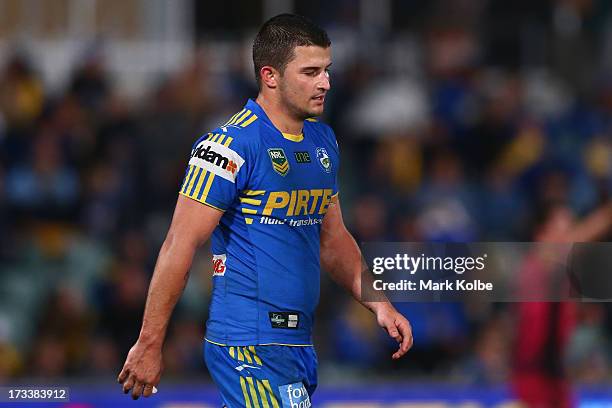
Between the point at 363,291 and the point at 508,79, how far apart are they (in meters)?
8.08

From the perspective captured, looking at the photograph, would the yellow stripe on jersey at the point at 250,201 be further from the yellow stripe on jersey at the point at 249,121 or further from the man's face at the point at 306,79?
the man's face at the point at 306,79

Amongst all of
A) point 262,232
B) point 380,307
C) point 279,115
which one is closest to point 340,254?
point 380,307

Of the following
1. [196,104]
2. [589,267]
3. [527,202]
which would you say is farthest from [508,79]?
[589,267]

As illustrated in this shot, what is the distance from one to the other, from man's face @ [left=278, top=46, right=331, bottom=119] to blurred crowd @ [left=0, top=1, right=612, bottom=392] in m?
4.51

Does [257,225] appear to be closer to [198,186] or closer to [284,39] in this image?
[198,186]

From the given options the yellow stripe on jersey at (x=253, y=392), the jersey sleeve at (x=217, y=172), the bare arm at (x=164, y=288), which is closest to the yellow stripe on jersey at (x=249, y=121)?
the jersey sleeve at (x=217, y=172)

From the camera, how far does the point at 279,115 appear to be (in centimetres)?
503

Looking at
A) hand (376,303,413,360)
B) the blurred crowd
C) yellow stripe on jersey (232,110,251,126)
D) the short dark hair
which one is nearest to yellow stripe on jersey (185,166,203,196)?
yellow stripe on jersey (232,110,251,126)

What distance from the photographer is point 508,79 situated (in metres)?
13.0

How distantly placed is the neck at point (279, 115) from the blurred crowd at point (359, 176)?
4421 millimetres

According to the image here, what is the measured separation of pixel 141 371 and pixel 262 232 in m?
0.73

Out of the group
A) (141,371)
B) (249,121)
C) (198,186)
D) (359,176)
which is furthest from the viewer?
(359,176)

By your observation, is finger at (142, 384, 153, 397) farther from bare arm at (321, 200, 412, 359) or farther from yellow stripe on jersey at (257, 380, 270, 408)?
bare arm at (321, 200, 412, 359)

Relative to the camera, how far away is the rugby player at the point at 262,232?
473 centimetres
